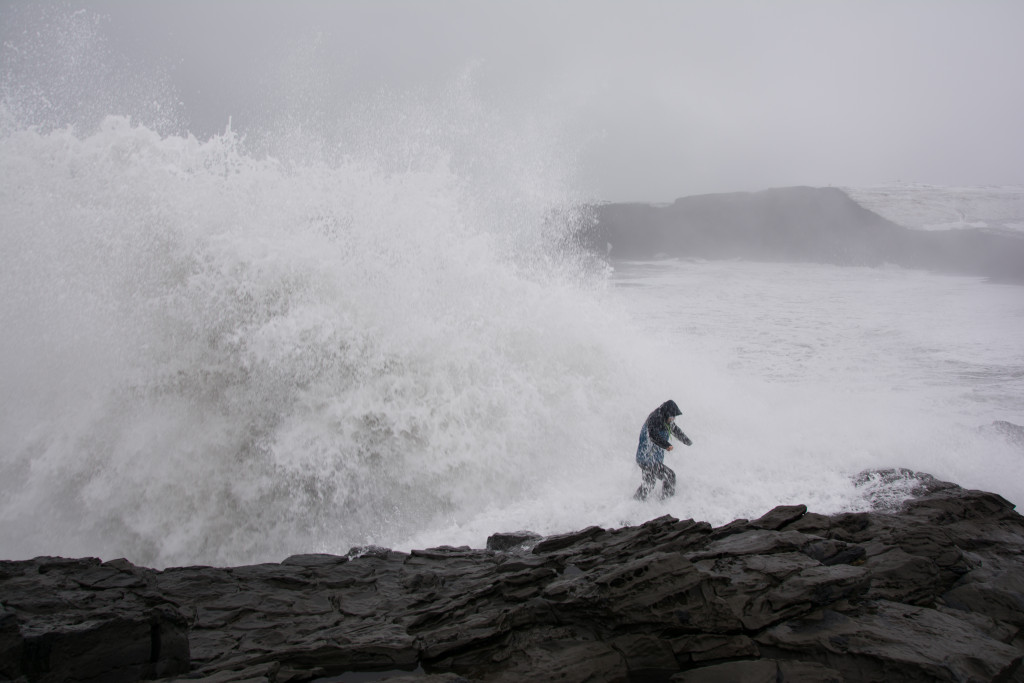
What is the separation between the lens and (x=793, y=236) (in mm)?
30750

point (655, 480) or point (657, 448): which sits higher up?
point (657, 448)

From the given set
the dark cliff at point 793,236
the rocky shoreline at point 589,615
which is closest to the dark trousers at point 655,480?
the rocky shoreline at point 589,615

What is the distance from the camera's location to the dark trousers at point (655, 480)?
6.55 metres

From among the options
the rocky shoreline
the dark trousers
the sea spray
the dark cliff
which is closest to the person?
the dark trousers

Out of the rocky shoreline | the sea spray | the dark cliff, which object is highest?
the dark cliff

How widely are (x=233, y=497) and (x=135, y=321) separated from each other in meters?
2.83

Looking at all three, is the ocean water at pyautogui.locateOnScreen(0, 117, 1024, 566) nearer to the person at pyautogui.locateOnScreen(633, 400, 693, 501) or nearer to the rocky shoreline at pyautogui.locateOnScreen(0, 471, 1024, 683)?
the person at pyautogui.locateOnScreen(633, 400, 693, 501)

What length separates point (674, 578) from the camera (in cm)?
325

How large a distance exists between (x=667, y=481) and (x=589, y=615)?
142 inches

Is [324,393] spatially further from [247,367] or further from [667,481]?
[667,481]

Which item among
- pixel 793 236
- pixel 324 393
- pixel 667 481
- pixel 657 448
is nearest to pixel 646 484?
pixel 667 481

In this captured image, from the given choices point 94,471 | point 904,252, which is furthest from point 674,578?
point 904,252

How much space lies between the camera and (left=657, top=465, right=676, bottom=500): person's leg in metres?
6.56

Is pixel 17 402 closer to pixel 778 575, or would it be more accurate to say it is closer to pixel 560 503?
pixel 560 503
